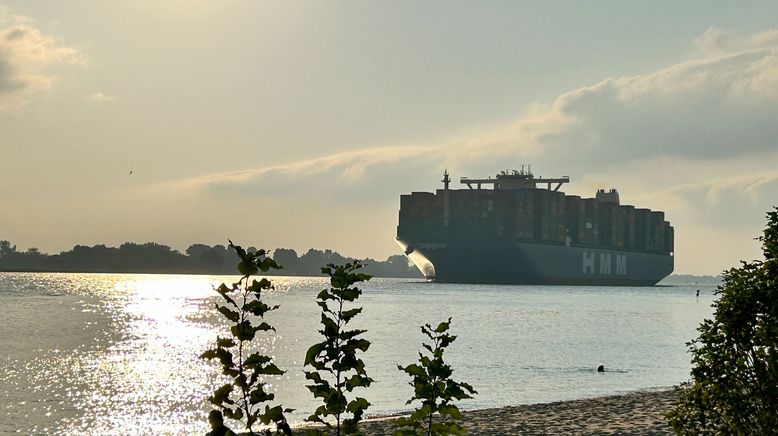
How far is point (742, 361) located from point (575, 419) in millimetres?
14219

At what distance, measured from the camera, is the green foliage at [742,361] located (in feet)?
22.9

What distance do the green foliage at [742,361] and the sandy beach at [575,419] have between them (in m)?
10.3

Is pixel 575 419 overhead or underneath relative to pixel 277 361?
overhead

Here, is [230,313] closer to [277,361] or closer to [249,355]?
[249,355]

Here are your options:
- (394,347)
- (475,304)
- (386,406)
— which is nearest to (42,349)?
(394,347)

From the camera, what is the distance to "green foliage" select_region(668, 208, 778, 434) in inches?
274

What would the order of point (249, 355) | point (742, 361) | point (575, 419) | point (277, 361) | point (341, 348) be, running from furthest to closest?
1. point (277, 361)
2. point (575, 419)
3. point (742, 361)
4. point (341, 348)
5. point (249, 355)

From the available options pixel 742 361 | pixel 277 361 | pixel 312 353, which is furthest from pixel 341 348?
pixel 277 361

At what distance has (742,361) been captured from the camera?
277 inches

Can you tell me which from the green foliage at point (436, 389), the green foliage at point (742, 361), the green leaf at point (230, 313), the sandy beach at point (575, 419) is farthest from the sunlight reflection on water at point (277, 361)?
the green leaf at point (230, 313)

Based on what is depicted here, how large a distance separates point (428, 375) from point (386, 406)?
78.7 ft

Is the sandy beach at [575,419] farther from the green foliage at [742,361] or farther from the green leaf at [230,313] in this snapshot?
the green leaf at [230,313]

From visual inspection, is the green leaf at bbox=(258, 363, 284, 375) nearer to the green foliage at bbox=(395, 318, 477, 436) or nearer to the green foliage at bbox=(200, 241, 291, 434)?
the green foliage at bbox=(200, 241, 291, 434)

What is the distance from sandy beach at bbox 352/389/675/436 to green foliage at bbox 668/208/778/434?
33.8 feet
